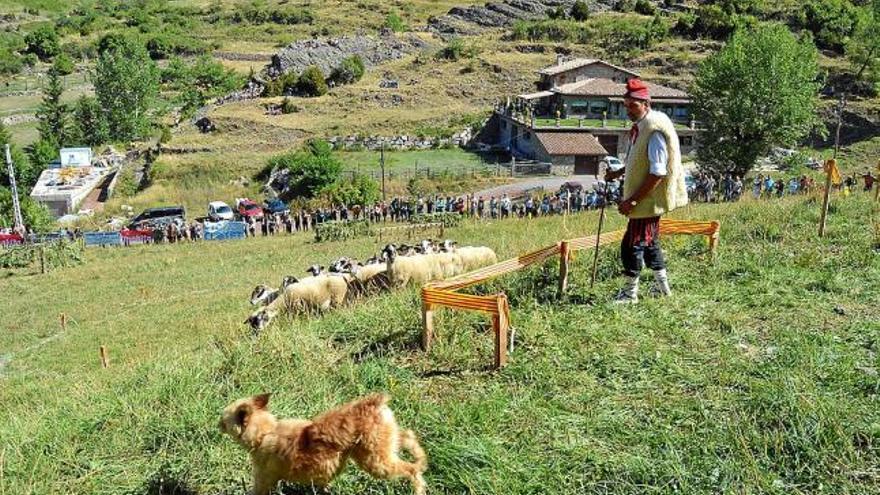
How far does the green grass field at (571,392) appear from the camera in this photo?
4816mm

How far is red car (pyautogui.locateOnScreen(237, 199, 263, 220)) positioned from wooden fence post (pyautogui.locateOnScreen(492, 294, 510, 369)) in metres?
32.6

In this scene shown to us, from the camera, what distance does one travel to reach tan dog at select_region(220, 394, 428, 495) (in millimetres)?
4395

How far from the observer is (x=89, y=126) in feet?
235

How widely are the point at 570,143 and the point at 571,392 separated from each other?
4604cm

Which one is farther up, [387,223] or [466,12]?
[466,12]

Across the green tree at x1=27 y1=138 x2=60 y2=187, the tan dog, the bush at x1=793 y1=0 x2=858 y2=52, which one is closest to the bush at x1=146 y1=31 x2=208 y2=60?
the green tree at x1=27 y1=138 x2=60 y2=187

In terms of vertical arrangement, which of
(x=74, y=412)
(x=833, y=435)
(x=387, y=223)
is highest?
(x=833, y=435)

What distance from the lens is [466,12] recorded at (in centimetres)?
9956

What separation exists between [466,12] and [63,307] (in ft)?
291

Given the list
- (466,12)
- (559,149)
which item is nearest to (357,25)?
(466,12)

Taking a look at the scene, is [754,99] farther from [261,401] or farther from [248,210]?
[261,401]

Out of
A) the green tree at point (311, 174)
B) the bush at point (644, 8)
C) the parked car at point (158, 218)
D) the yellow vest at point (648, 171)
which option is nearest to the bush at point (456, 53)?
the bush at point (644, 8)

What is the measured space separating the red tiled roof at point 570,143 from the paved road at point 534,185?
7.46 feet

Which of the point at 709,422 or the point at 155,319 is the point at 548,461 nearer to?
the point at 709,422
